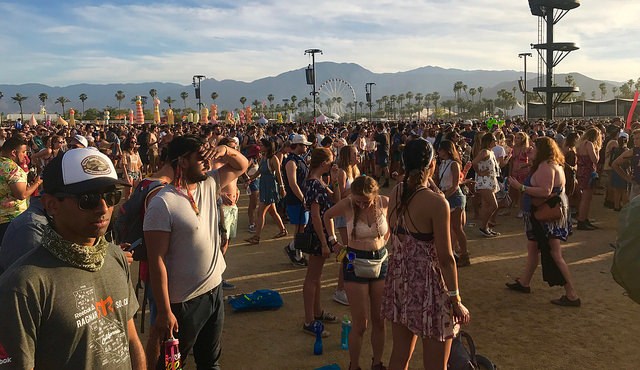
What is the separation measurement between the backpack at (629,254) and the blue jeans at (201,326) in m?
2.44

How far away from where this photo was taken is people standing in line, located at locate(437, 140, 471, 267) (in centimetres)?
653

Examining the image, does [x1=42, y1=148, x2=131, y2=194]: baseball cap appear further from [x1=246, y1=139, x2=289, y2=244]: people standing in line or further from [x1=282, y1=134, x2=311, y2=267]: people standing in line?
[x1=246, y1=139, x2=289, y2=244]: people standing in line

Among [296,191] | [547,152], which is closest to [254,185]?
[296,191]

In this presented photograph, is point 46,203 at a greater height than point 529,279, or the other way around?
point 46,203

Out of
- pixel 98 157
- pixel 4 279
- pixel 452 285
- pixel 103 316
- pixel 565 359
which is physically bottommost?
pixel 565 359

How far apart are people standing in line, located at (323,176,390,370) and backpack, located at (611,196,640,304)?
2.69 m

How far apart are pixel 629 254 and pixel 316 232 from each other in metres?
3.71

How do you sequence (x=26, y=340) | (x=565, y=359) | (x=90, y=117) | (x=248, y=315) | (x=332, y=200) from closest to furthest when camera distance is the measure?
(x=26, y=340)
(x=565, y=359)
(x=332, y=200)
(x=248, y=315)
(x=90, y=117)

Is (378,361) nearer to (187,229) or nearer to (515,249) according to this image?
(187,229)

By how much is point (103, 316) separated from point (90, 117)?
100 m

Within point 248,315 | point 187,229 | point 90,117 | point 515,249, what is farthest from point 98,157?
point 90,117

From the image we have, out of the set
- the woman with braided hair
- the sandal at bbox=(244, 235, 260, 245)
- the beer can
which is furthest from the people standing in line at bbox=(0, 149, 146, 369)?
the sandal at bbox=(244, 235, 260, 245)

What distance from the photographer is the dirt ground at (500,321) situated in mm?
4461

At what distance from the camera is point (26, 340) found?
1517mm
